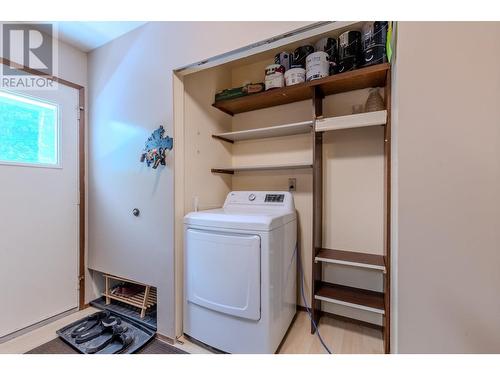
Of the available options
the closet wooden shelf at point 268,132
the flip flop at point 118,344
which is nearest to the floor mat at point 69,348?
the flip flop at point 118,344

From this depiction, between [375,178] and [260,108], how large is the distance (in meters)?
1.32

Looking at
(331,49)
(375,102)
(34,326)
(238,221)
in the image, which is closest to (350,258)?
(238,221)

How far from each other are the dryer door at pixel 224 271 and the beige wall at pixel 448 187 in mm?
807

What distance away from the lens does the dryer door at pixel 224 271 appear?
1.38 meters

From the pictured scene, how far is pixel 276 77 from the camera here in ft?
5.99

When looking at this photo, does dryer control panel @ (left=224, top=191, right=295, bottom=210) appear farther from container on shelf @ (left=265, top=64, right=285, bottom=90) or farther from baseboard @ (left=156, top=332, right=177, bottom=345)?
baseboard @ (left=156, top=332, right=177, bottom=345)

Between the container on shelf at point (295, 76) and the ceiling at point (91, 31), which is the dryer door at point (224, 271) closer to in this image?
the container on shelf at point (295, 76)

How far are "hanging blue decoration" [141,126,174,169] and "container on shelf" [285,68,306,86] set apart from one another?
110 cm

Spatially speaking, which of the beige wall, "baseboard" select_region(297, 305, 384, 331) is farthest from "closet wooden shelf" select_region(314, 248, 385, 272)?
the beige wall

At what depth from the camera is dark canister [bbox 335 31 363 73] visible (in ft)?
5.12

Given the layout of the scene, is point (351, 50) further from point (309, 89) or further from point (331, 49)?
point (309, 89)

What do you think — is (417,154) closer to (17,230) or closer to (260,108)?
(260,108)
